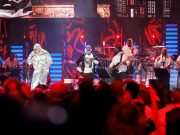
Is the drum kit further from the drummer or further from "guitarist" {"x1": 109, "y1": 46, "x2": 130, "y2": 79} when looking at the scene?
the drummer

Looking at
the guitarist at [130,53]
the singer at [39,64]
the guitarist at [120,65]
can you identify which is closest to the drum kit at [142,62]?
the guitarist at [130,53]

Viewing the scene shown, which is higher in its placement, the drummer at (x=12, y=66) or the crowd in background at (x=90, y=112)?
the crowd in background at (x=90, y=112)

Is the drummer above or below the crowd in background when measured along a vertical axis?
Answer: below

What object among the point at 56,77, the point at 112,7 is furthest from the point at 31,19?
the point at 112,7

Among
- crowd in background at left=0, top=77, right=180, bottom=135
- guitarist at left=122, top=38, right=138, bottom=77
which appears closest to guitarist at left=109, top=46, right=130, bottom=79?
guitarist at left=122, top=38, right=138, bottom=77

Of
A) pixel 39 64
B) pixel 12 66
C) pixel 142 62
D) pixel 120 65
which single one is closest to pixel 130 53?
pixel 120 65

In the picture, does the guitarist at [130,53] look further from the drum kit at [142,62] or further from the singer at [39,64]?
the singer at [39,64]

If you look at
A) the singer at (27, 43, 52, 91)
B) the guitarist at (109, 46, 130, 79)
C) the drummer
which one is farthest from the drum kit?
the drummer

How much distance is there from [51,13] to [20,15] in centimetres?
387

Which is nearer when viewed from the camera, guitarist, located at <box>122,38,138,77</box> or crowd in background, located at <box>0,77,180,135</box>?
crowd in background, located at <box>0,77,180,135</box>

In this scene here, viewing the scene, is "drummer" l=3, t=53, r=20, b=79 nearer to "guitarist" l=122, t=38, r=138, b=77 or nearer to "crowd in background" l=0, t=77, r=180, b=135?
"guitarist" l=122, t=38, r=138, b=77

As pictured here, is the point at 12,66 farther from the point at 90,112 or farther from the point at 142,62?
the point at 90,112

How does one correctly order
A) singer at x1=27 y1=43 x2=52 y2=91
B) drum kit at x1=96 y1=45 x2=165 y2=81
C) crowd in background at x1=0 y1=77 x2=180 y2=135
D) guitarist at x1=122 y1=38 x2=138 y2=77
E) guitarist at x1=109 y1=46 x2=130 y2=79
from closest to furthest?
1. crowd in background at x1=0 y1=77 x2=180 y2=135
2. guitarist at x1=109 y1=46 x2=130 y2=79
3. guitarist at x1=122 y1=38 x2=138 y2=77
4. singer at x1=27 y1=43 x2=52 y2=91
5. drum kit at x1=96 y1=45 x2=165 y2=81

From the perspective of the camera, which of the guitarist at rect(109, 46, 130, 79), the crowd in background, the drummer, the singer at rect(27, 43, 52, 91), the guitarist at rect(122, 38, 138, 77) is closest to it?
the crowd in background
